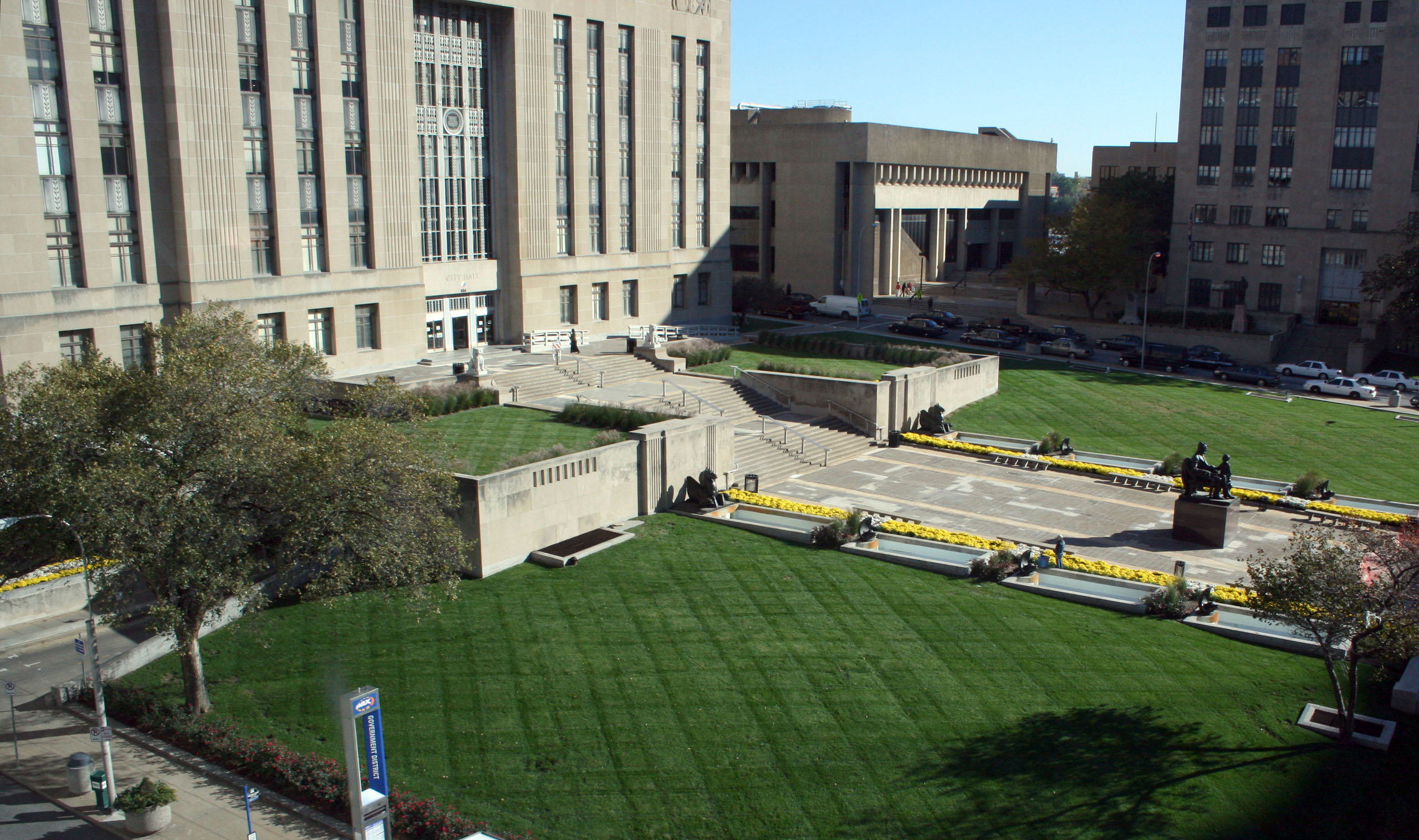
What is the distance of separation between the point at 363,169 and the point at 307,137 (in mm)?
3138

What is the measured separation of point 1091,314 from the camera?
3233 inches

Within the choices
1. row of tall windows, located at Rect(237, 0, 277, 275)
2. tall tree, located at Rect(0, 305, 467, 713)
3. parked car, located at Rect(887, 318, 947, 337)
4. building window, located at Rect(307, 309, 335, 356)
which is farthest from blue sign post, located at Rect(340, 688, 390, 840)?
parked car, located at Rect(887, 318, 947, 337)

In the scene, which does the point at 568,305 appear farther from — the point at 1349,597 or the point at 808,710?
the point at 1349,597

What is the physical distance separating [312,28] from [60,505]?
33.2 meters

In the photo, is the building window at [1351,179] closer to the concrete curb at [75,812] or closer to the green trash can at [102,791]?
the green trash can at [102,791]

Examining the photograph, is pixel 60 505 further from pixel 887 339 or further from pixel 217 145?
pixel 887 339

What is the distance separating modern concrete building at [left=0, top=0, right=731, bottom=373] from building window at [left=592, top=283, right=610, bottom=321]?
0.19 meters

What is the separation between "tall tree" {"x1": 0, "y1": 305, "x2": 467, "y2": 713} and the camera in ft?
62.5

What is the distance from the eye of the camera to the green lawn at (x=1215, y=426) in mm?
44688

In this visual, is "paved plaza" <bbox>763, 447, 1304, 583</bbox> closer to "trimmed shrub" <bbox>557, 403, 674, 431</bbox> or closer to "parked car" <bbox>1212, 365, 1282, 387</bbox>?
"trimmed shrub" <bbox>557, 403, 674, 431</bbox>

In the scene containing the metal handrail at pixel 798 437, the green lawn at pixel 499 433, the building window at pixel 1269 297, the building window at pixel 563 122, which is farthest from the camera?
the building window at pixel 1269 297

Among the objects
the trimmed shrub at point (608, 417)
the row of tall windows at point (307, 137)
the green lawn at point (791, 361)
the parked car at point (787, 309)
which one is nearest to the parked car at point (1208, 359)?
the green lawn at point (791, 361)

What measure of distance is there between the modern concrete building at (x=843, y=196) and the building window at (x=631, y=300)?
2817cm

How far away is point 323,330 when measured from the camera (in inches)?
1925
